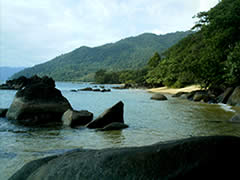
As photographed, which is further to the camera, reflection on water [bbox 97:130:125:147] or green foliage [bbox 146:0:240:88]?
green foliage [bbox 146:0:240:88]

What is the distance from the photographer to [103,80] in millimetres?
149875

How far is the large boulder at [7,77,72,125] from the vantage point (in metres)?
13.3

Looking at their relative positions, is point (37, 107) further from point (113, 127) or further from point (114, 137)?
point (114, 137)

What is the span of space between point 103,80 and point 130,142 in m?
142

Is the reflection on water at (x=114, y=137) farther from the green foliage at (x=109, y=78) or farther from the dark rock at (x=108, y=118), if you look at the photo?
the green foliage at (x=109, y=78)

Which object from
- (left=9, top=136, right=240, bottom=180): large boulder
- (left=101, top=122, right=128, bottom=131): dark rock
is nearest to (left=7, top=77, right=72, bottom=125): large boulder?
(left=101, top=122, right=128, bottom=131): dark rock

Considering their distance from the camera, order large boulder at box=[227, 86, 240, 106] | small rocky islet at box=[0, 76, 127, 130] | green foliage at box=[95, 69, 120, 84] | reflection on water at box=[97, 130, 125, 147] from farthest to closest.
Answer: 1. green foliage at box=[95, 69, 120, 84]
2. large boulder at box=[227, 86, 240, 106]
3. small rocky islet at box=[0, 76, 127, 130]
4. reflection on water at box=[97, 130, 125, 147]

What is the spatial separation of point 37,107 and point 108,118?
4.65 metres

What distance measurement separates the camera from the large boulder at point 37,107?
13.3 meters

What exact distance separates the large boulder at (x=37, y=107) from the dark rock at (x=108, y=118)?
3.03 metres

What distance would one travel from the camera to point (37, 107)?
44.2 ft

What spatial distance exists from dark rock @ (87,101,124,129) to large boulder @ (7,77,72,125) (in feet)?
9.94

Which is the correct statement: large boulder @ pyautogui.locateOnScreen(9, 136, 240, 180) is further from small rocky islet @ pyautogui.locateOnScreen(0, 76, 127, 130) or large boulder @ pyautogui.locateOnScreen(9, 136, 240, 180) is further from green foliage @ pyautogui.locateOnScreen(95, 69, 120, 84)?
green foliage @ pyautogui.locateOnScreen(95, 69, 120, 84)

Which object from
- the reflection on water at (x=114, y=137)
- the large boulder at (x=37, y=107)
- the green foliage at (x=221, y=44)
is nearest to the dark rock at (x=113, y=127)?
the reflection on water at (x=114, y=137)
